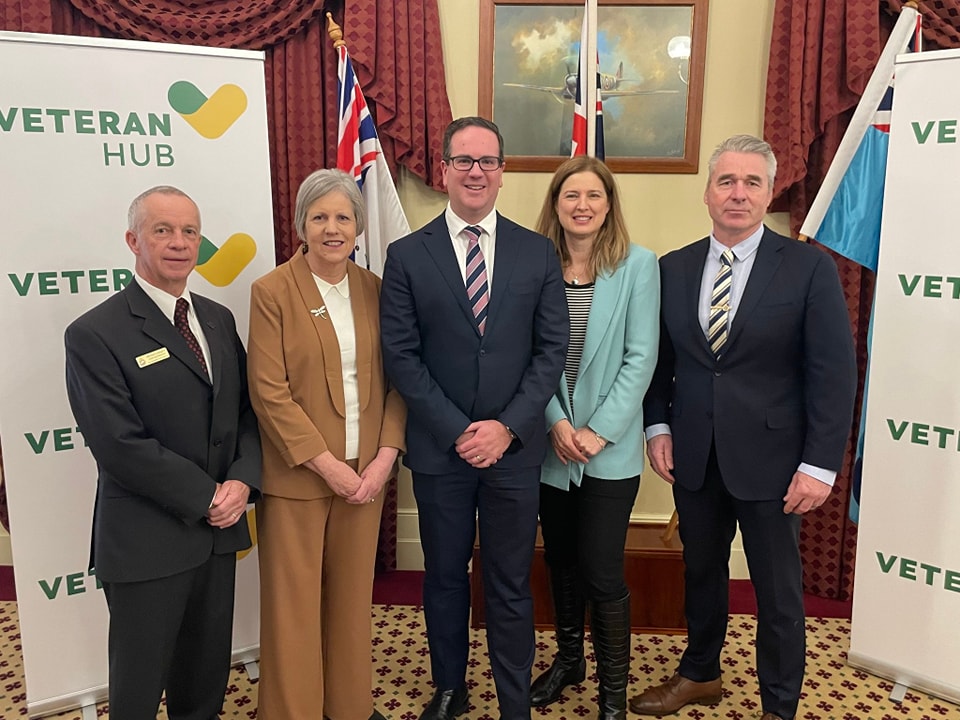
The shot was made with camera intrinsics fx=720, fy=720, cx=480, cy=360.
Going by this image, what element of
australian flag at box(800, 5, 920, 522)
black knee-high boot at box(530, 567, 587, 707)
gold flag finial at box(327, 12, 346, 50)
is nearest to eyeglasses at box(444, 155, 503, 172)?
gold flag finial at box(327, 12, 346, 50)

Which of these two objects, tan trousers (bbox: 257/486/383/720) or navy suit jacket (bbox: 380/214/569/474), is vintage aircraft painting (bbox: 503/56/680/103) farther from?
tan trousers (bbox: 257/486/383/720)

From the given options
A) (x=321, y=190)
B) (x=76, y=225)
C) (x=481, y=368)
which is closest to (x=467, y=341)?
(x=481, y=368)

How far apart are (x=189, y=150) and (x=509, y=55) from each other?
1.39 m

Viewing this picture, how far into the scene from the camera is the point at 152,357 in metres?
1.71

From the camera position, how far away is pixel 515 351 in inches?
78.1

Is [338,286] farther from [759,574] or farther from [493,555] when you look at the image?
[759,574]

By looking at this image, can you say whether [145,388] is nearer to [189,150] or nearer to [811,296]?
[189,150]

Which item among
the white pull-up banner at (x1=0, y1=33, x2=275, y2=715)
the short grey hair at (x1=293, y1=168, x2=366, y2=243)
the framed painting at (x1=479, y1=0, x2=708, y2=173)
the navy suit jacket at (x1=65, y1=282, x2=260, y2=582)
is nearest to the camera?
the navy suit jacket at (x1=65, y1=282, x2=260, y2=582)

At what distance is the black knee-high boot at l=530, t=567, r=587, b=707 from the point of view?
235 centimetres

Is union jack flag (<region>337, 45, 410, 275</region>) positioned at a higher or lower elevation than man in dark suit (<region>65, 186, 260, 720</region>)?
higher

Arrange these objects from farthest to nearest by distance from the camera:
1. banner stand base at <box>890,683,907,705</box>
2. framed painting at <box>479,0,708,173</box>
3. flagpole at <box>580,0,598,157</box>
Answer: framed painting at <box>479,0,708,173</box> < flagpole at <box>580,0,598,157</box> < banner stand base at <box>890,683,907,705</box>

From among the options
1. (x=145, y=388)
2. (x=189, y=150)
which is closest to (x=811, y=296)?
(x=145, y=388)

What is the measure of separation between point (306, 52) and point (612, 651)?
2521 mm

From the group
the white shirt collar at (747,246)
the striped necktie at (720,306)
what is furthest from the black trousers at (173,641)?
the white shirt collar at (747,246)
